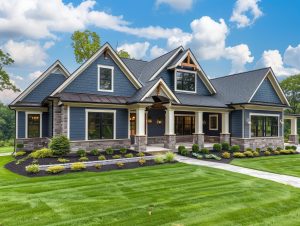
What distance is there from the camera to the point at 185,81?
1959 centimetres

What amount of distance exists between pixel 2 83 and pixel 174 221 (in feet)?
81.4

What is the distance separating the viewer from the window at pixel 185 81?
19.2 metres

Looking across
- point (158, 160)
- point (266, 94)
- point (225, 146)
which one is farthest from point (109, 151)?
point (266, 94)

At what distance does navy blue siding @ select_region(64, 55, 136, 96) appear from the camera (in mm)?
14510

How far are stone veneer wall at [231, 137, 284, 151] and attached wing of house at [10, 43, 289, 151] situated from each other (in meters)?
0.08

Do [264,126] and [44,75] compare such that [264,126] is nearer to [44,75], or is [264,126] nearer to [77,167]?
[77,167]

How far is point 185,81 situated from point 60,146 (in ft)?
37.6

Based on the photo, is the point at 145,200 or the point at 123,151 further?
the point at 123,151

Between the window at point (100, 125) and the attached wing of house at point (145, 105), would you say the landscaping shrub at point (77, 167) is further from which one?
the window at point (100, 125)

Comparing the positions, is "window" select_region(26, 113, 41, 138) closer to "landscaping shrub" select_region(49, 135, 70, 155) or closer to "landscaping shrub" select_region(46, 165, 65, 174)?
"landscaping shrub" select_region(49, 135, 70, 155)

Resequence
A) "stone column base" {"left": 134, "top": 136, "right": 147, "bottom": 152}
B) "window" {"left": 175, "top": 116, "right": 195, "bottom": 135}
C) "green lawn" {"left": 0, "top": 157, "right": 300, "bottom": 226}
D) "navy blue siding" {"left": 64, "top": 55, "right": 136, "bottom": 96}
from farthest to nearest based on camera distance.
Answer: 1. "window" {"left": 175, "top": 116, "right": 195, "bottom": 135}
2. "stone column base" {"left": 134, "top": 136, "right": 147, "bottom": 152}
3. "navy blue siding" {"left": 64, "top": 55, "right": 136, "bottom": 96}
4. "green lawn" {"left": 0, "top": 157, "right": 300, "bottom": 226}

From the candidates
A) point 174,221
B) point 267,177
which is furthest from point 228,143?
point 174,221

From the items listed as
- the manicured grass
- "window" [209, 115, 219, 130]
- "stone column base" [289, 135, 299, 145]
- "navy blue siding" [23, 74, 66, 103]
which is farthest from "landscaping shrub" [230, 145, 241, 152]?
"navy blue siding" [23, 74, 66, 103]

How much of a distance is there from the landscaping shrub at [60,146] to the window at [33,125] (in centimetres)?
651
